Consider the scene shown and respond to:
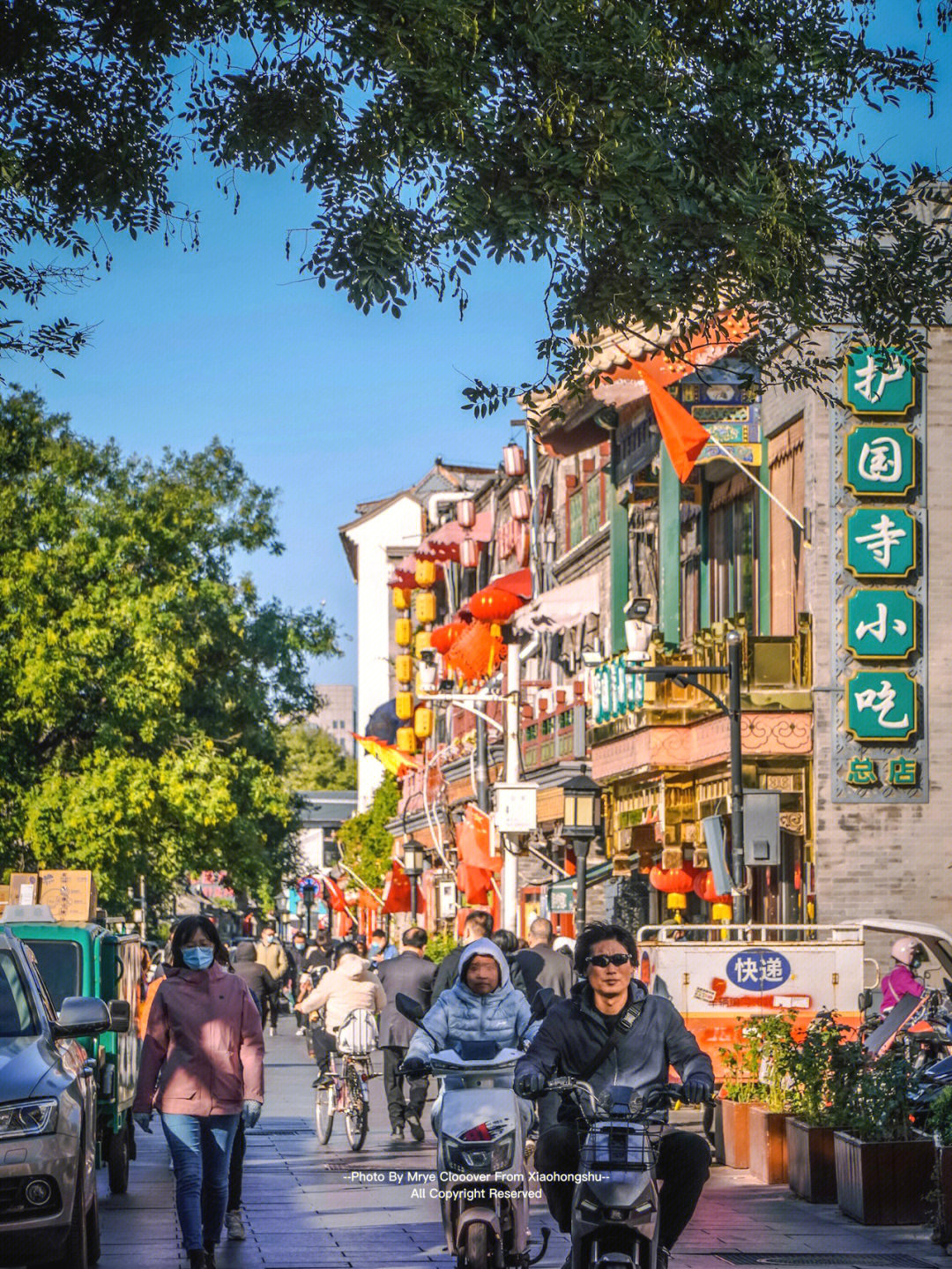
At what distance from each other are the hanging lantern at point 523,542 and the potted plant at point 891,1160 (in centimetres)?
3730

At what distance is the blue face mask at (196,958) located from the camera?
33.8 ft

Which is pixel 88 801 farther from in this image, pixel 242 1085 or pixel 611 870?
pixel 242 1085

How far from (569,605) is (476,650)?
6438 millimetres

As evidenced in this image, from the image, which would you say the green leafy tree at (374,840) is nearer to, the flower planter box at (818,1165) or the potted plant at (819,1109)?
the potted plant at (819,1109)

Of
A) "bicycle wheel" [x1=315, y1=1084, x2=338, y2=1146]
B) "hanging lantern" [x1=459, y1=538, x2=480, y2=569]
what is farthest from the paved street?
"hanging lantern" [x1=459, y1=538, x2=480, y2=569]

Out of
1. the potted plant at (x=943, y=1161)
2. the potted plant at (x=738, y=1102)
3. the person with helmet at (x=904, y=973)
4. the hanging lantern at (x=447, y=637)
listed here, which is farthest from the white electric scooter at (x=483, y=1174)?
the hanging lantern at (x=447, y=637)

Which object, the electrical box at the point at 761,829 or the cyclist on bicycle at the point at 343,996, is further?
the electrical box at the point at 761,829

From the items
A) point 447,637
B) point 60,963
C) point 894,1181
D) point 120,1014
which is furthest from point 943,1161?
point 447,637

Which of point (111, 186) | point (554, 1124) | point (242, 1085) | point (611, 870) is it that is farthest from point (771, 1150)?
point (611, 870)

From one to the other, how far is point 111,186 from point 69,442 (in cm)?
3244

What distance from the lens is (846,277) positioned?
1244 centimetres

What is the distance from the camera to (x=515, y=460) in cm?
5028

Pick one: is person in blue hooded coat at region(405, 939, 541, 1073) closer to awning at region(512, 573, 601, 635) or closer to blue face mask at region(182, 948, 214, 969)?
blue face mask at region(182, 948, 214, 969)

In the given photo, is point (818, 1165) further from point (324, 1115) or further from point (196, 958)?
point (324, 1115)
